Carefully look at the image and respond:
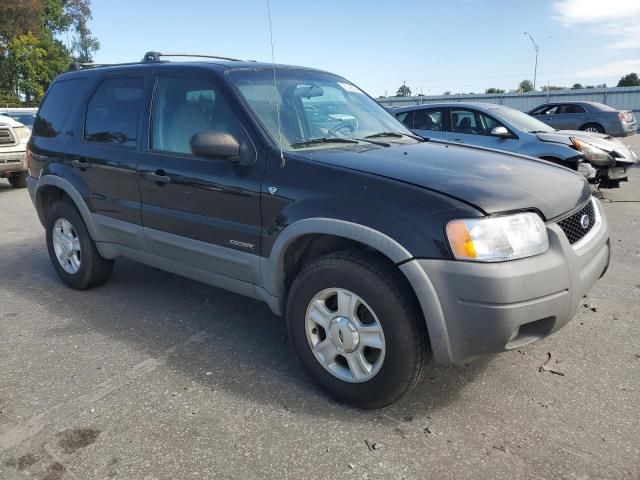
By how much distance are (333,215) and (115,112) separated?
231 centimetres

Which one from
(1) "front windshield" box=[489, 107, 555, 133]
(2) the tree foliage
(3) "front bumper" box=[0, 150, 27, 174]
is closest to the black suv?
(1) "front windshield" box=[489, 107, 555, 133]

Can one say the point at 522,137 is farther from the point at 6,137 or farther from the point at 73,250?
the point at 6,137

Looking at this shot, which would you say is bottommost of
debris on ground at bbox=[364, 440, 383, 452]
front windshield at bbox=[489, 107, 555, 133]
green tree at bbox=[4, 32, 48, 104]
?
debris on ground at bbox=[364, 440, 383, 452]

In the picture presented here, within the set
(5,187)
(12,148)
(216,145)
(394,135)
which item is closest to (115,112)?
(216,145)

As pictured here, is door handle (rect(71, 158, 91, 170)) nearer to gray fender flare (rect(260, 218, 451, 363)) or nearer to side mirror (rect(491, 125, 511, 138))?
gray fender flare (rect(260, 218, 451, 363))

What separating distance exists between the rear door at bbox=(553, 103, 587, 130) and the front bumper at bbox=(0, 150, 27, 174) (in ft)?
49.4

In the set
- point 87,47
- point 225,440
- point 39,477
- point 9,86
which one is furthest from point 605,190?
point 87,47

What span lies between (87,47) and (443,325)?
72.6m

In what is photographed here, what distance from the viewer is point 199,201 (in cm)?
343

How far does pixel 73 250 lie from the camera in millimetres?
Answer: 4703

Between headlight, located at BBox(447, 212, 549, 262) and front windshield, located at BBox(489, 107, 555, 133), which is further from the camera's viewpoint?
front windshield, located at BBox(489, 107, 555, 133)

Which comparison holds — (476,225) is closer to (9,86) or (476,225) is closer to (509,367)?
(509,367)

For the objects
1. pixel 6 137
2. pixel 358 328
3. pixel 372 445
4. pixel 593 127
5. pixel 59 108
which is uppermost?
pixel 59 108

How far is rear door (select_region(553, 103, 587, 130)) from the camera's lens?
57.1 ft
